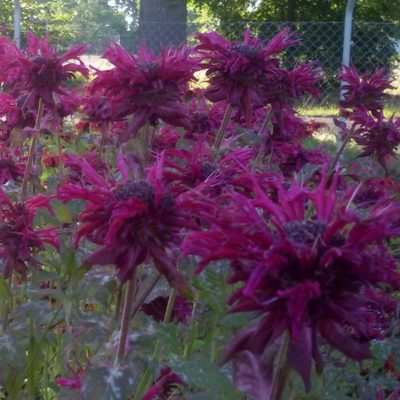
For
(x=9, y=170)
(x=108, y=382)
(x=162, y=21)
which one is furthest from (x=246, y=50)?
(x=162, y=21)

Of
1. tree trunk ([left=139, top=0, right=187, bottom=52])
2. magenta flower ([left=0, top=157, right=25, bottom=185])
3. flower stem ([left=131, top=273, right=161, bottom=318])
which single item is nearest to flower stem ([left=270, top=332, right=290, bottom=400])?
flower stem ([left=131, top=273, right=161, bottom=318])

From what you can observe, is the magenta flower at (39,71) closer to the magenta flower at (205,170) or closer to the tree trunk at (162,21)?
the magenta flower at (205,170)

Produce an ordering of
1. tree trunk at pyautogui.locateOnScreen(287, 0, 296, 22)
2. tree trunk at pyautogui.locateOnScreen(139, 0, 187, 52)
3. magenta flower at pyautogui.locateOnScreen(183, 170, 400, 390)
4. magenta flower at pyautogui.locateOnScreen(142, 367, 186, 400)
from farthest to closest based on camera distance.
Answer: tree trunk at pyautogui.locateOnScreen(287, 0, 296, 22), tree trunk at pyautogui.locateOnScreen(139, 0, 187, 52), magenta flower at pyautogui.locateOnScreen(142, 367, 186, 400), magenta flower at pyautogui.locateOnScreen(183, 170, 400, 390)

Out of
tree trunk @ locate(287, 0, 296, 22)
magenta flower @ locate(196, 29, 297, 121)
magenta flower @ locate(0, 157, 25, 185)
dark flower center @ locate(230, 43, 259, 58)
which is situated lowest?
magenta flower @ locate(0, 157, 25, 185)

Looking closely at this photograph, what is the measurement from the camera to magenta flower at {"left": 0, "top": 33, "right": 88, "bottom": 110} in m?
1.53

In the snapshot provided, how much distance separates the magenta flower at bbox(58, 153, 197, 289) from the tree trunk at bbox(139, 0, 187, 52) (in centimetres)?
476

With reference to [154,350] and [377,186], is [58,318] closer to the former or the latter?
[154,350]

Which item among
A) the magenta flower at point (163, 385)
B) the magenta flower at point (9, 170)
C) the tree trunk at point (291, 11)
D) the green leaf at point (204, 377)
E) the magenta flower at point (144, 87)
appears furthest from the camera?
the tree trunk at point (291, 11)

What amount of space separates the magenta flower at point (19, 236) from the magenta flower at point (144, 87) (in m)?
0.22

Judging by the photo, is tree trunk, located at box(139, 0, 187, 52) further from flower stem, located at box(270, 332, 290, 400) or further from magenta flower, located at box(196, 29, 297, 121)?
flower stem, located at box(270, 332, 290, 400)

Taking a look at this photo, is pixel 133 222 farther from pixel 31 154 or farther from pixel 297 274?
pixel 31 154

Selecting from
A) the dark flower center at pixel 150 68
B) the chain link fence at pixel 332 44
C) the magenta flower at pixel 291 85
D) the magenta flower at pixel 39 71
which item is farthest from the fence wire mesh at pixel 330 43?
the dark flower center at pixel 150 68

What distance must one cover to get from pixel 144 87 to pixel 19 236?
0.36 m

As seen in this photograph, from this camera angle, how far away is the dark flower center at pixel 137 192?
0.86 m
